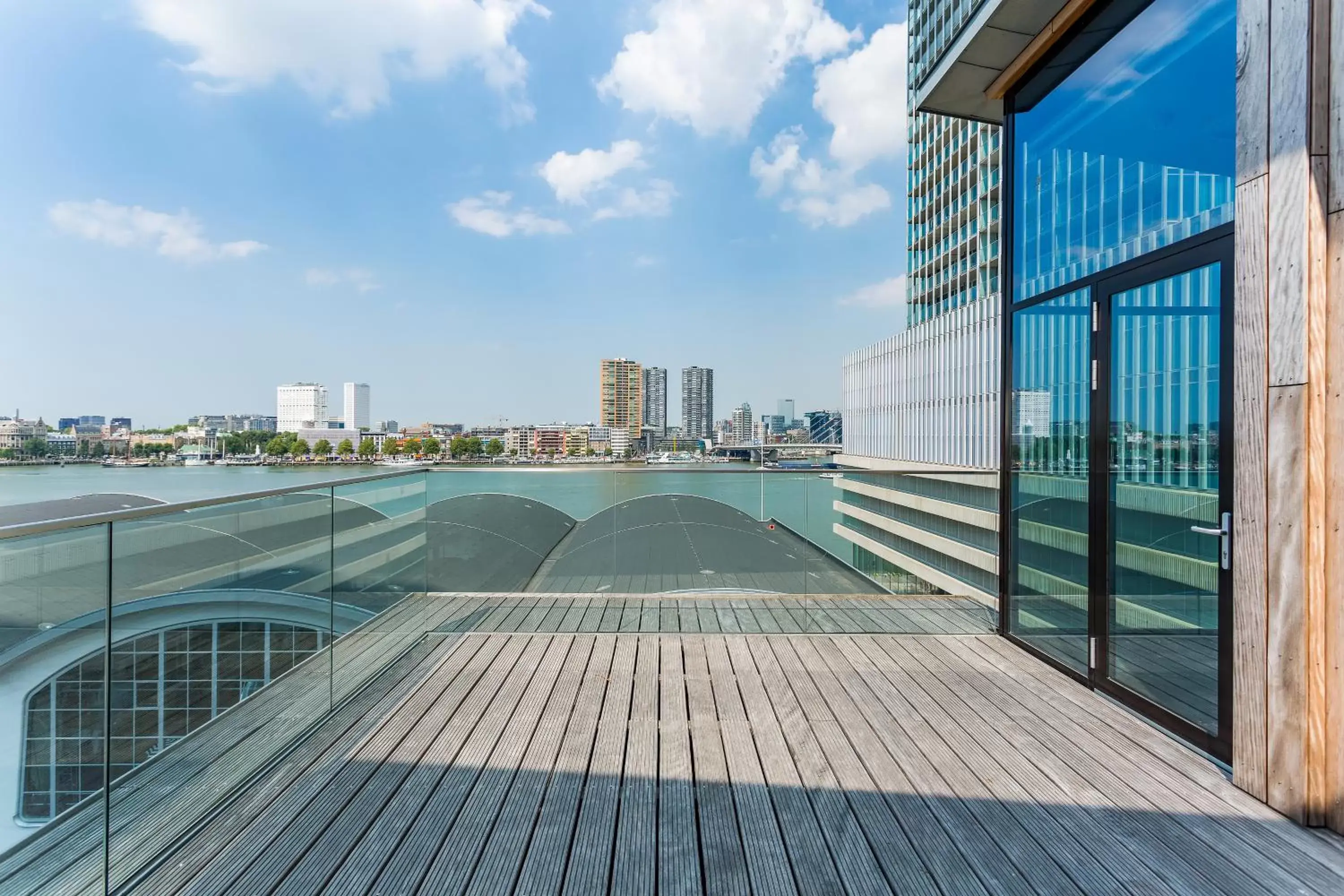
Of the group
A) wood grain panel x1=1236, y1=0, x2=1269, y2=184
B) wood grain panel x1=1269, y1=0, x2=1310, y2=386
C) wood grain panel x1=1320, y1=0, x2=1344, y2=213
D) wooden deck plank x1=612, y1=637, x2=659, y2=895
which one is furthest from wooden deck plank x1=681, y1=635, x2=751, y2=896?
wood grain panel x1=1236, y1=0, x2=1269, y2=184

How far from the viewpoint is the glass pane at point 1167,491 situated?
81.9 inches

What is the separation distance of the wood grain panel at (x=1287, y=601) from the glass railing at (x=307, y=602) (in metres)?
1.75

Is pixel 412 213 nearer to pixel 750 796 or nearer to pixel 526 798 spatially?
pixel 526 798

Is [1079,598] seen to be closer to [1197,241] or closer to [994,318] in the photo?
[1197,241]

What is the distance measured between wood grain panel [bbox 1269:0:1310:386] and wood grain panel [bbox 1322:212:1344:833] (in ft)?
0.19

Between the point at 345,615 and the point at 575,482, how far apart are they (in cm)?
154

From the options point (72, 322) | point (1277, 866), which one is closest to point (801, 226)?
point (1277, 866)

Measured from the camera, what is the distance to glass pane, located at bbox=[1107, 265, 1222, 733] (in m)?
2.08

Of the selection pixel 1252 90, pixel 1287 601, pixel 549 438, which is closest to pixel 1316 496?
pixel 1287 601

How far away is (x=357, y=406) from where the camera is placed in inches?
1368

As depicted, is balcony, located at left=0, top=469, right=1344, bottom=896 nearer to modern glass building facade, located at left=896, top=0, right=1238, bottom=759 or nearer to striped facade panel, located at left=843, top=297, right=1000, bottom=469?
modern glass building facade, located at left=896, top=0, right=1238, bottom=759

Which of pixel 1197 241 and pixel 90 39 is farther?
pixel 90 39

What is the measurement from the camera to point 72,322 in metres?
31.8

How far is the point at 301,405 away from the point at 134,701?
38.8m
